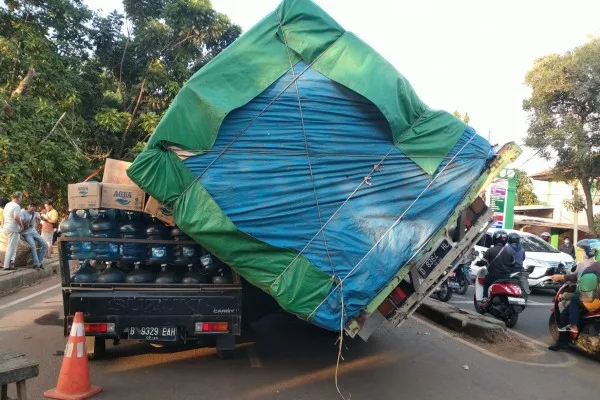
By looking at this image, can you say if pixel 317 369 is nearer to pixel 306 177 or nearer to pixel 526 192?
pixel 306 177

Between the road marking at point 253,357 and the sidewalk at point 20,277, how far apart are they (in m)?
6.06

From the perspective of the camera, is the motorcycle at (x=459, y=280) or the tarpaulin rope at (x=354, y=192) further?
the motorcycle at (x=459, y=280)

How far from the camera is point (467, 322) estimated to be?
294 inches

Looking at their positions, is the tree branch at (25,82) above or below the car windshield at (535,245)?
above

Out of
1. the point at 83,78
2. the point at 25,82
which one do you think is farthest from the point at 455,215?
the point at 83,78

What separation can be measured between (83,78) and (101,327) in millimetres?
15225

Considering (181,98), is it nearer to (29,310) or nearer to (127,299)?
(127,299)

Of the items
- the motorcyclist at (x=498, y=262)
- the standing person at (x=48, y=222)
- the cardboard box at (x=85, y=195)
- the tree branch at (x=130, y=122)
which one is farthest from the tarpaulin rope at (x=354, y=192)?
the tree branch at (x=130, y=122)

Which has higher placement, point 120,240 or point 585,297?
point 120,240

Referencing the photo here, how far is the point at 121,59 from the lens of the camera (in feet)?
62.8

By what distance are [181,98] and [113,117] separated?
13375mm

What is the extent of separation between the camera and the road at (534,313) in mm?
Answer: 8086

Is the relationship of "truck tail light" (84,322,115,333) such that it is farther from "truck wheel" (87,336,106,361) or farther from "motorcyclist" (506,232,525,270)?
"motorcyclist" (506,232,525,270)

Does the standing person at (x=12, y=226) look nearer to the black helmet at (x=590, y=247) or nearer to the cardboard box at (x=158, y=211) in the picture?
the cardboard box at (x=158, y=211)
